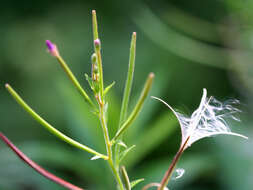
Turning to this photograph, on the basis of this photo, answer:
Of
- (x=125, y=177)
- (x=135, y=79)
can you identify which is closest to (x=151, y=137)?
(x=135, y=79)

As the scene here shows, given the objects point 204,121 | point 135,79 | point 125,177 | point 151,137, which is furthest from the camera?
point 135,79

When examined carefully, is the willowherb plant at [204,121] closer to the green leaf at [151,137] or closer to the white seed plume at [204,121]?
the white seed plume at [204,121]

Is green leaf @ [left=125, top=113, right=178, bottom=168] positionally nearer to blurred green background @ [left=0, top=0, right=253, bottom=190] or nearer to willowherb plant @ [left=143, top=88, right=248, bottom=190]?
blurred green background @ [left=0, top=0, right=253, bottom=190]

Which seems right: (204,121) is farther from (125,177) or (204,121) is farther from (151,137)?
(151,137)

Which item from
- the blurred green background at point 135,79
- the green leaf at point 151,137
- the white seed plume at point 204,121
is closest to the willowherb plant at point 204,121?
the white seed plume at point 204,121

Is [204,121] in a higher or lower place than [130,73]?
lower

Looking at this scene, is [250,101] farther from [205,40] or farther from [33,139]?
[33,139]

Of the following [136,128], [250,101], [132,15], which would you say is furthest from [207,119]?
[132,15]

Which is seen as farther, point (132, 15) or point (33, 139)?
point (132, 15)
